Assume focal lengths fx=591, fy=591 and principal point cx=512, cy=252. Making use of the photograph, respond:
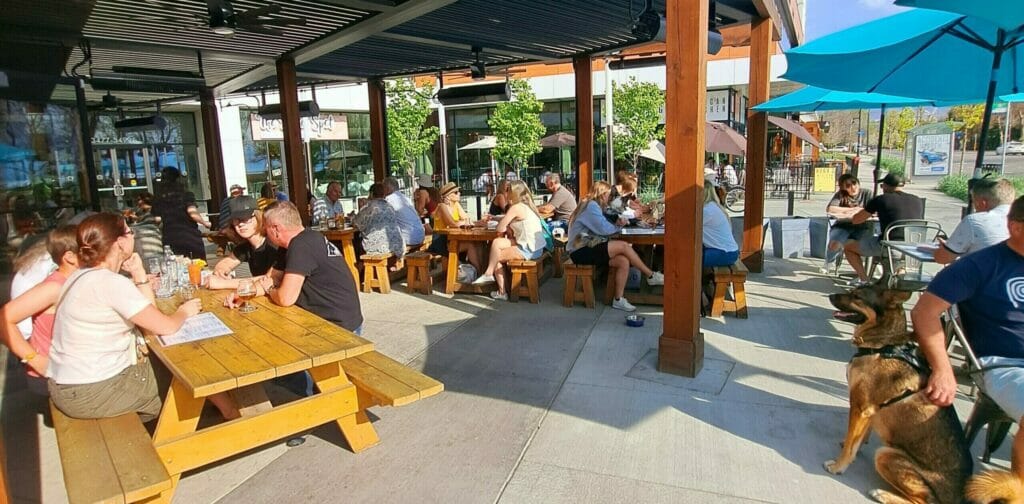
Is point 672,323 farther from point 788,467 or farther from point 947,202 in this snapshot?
point 947,202

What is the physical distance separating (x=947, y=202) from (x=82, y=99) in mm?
18122

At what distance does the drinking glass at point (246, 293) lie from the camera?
3557 millimetres

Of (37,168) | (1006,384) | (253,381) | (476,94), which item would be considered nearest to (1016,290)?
(1006,384)

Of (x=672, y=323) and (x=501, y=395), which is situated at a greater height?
(x=672, y=323)

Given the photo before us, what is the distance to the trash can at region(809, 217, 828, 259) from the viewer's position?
8.05 meters

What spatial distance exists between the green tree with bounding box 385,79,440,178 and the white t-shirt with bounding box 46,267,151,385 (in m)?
19.4

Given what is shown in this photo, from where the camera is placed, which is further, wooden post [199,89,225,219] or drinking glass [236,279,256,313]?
wooden post [199,89,225,219]

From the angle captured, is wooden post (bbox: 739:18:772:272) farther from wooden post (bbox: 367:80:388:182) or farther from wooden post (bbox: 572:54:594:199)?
wooden post (bbox: 367:80:388:182)

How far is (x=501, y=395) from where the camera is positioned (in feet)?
12.9

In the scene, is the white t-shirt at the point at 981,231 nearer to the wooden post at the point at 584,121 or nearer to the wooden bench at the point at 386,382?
the wooden bench at the point at 386,382

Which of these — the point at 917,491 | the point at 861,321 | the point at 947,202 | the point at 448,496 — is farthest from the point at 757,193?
the point at 947,202

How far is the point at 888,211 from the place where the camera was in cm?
609

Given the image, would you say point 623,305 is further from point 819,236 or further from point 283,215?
point 819,236

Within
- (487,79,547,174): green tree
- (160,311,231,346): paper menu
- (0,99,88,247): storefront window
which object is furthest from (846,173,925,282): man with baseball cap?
(487,79,547,174): green tree
